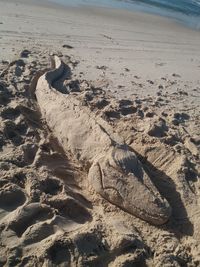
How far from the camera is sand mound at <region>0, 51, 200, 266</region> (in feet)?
11.3

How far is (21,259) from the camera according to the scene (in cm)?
322

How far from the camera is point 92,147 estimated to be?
4.74 m

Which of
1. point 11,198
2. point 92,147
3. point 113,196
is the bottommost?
point 11,198

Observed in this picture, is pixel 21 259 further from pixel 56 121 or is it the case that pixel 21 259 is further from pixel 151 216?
pixel 56 121

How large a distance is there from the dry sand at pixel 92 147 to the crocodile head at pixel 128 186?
0.11 m

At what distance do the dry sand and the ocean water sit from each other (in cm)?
568

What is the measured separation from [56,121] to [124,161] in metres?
1.68

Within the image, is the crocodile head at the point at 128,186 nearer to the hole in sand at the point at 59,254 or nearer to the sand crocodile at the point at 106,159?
the sand crocodile at the point at 106,159

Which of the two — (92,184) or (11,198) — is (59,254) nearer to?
(11,198)

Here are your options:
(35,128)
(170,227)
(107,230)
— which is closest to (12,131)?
(35,128)

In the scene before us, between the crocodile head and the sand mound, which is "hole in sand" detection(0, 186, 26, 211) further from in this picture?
the crocodile head

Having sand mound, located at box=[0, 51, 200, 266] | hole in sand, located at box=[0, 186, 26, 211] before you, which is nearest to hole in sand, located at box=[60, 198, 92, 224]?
sand mound, located at box=[0, 51, 200, 266]

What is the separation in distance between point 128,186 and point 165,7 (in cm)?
1550

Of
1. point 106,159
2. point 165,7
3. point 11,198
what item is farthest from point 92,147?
point 165,7
